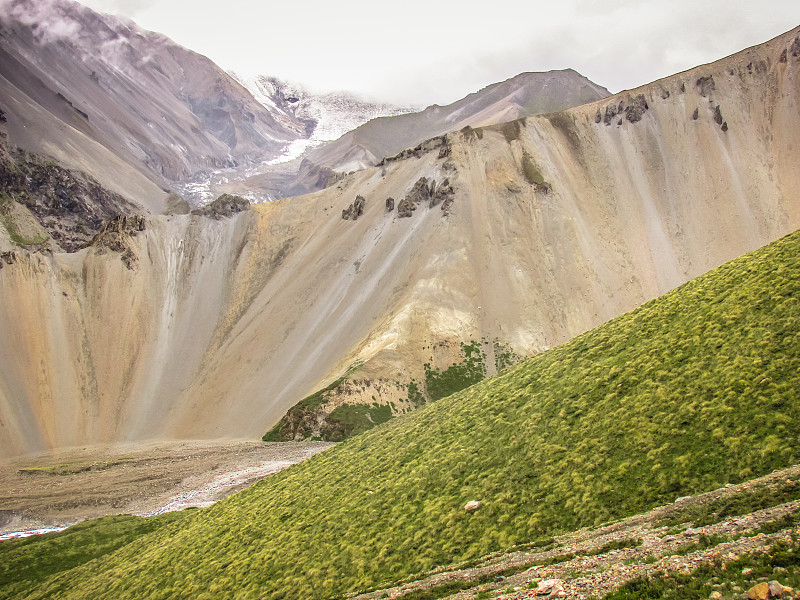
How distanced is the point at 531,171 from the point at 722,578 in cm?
9599

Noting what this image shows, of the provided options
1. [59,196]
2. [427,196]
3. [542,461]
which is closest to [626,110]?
[427,196]

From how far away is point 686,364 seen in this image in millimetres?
25438

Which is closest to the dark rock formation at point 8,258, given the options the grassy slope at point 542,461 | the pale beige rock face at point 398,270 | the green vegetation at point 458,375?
the pale beige rock face at point 398,270

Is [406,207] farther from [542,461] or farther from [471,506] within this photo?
[471,506]

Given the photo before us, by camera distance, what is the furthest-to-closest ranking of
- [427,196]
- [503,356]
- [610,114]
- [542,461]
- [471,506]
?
[610,114]
[427,196]
[503,356]
[542,461]
[471,506]

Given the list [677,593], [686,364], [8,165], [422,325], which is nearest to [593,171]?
[422,325]

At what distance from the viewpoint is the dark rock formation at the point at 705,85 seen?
110 metres

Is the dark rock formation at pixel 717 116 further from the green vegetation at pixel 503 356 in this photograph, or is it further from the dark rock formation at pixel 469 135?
the green vegetation at pixel 503 356

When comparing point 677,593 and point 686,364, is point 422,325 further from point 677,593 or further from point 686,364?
point 677,593

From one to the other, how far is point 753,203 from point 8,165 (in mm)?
151768

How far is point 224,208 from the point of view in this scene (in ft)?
390

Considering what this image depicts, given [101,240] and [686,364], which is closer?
[686,364]

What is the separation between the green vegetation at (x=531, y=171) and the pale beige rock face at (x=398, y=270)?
1.28m

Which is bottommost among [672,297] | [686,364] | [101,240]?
→ [686,364]
